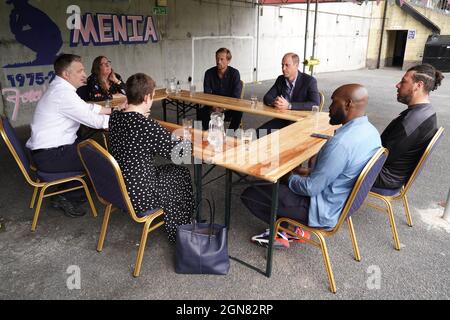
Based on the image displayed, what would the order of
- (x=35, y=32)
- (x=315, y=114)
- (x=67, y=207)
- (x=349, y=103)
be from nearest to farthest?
(x=349, y=103)
(x=67, y=207)
(x=315, y=114)
(x=35, y=32)

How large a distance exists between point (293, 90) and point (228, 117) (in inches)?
46.6

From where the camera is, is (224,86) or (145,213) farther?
(224,86)

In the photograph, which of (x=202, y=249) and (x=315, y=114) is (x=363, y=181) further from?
(x=315, y=114)

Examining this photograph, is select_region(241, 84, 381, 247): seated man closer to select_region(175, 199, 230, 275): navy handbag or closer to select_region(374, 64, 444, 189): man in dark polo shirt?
select_region(175, 199, 230, 275): navy handbag

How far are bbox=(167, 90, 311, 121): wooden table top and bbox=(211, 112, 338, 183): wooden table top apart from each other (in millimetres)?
538

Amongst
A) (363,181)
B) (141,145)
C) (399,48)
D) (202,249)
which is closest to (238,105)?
(141,145)

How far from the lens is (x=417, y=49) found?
598 inches

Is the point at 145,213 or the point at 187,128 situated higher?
the point at 187,128

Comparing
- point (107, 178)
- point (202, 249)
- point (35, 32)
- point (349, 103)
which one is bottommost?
point (202, 249)

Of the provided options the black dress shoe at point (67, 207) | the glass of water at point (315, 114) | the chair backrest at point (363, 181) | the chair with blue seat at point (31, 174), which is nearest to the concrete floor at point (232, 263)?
the black dress shoe at point (67, 207)

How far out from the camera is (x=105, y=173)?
5.92ft

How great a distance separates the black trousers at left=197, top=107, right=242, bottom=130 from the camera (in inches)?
173
